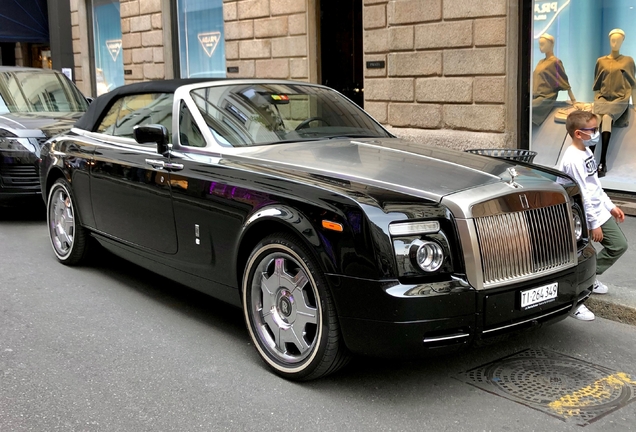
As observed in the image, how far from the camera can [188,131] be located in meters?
5.11

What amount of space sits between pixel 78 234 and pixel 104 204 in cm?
74

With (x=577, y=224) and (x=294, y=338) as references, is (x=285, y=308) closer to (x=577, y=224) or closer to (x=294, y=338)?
(x=294, y=338)

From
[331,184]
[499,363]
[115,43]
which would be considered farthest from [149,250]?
[115,43]

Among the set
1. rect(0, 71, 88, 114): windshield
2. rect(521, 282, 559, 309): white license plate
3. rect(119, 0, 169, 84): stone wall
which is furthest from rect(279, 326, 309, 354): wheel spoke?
rect(119, 0, 169, 84): stone wall

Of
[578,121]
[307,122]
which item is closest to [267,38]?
[307,122]

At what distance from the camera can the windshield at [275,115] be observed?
5.01 metres

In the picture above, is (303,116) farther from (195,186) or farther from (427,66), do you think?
(427,66)

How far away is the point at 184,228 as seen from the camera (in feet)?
16.0

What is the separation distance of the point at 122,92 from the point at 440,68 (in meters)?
5.75

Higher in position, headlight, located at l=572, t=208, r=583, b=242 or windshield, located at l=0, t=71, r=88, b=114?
windshield, located at l=0, t=71, r=88, b=114

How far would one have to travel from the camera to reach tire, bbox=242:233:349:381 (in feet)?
12.6

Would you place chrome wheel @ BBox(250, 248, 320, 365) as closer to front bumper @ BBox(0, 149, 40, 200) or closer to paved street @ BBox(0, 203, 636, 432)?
paved street @ BBox(0, 203, 636, 432)

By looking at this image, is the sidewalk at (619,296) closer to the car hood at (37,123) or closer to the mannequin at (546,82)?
the mannequin at (546,82)

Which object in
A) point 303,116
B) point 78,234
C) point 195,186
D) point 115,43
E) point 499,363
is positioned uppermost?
point 115,43
